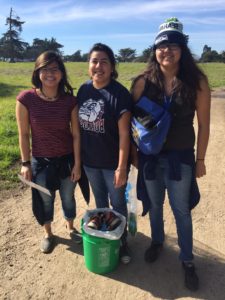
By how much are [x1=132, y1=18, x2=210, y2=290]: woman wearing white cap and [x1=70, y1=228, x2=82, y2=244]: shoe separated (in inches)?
40.9

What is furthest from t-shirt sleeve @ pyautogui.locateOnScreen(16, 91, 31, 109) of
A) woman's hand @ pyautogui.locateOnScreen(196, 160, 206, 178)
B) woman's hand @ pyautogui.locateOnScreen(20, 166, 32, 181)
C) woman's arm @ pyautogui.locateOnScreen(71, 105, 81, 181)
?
woman's hand @ pyautogui.locateOnScreen(196, 160, 206, 178)

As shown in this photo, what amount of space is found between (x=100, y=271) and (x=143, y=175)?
1.05 metres

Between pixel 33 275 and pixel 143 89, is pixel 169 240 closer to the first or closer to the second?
pixel 33 275

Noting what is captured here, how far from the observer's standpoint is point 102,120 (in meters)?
3.49

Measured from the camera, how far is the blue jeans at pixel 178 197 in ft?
11.3

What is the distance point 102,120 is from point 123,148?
0.32m

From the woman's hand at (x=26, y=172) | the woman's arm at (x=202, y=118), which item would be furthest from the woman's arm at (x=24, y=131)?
the woman's arm at (x=202, y=118)

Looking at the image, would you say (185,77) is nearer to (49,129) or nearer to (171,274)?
(49,129)

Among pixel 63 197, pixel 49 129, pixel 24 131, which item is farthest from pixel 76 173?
pixel 24 131

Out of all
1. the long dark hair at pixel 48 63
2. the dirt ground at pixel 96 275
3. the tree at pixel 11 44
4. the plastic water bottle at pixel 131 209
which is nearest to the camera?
the dirt ground at pixel 96 275

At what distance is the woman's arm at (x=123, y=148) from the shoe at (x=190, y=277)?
1030 mm

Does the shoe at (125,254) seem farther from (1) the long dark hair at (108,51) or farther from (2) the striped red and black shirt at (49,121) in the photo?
(1) the long dark hair at (108,51)

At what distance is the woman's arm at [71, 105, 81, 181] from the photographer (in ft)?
12.3

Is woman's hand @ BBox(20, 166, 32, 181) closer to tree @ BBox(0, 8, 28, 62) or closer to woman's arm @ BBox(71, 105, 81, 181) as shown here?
woman's arm @ BBox(71, 105, 81, 181)
